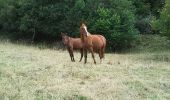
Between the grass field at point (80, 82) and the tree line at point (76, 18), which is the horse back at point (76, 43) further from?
the tree line at point (76, 18)

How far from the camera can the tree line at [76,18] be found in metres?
34.9

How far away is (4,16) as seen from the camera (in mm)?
40469

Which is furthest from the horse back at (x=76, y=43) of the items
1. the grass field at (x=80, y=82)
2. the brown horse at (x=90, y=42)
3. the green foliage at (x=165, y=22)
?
the green foliage at (x=165, y=22)

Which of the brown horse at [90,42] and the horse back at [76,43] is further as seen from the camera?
the horse back at [76,43]

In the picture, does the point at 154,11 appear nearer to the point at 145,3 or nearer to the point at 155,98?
the point at 145,3

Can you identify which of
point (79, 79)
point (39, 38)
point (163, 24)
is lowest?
point (39, 38)

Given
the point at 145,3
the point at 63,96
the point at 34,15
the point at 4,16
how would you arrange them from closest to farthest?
the point at 63,96 → the point at 34,15 → the point at 4,16 → the point at 145,3

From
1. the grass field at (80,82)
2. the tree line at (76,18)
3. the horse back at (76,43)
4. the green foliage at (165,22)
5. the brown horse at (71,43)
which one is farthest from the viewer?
the tree line at (76,18)

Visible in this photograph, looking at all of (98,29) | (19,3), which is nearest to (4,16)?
(19,3)

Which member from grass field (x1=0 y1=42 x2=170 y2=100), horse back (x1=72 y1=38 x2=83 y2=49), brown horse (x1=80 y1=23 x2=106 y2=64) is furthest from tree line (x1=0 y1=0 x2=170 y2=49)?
grass field (x1=0 y1=42 x2=170 y2=100)

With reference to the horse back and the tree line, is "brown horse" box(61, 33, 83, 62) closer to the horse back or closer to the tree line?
the horse back

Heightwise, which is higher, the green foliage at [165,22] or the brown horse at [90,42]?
the brown horse at [90,42]

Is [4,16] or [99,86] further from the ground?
[99,86]

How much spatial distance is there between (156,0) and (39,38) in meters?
11.5
